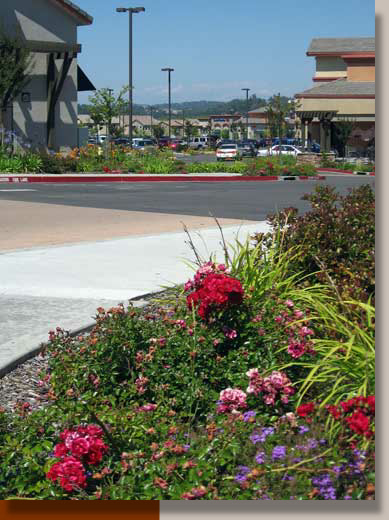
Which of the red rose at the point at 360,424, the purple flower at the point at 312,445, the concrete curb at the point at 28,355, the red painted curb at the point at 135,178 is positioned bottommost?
the concrete curb at the point at 28,355

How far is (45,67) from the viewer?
43.3 m

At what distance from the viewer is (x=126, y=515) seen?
11.0ft

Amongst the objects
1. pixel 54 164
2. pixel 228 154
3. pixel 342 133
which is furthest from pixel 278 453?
pixel 342 133

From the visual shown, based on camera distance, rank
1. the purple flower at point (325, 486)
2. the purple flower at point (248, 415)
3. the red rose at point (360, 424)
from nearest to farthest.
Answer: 1. the purple flower at point (325, 486)
2. the red rose at point (360, 424)
3. the purple flower at point (248, 415)

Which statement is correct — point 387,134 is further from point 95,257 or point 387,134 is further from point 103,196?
point 103,196

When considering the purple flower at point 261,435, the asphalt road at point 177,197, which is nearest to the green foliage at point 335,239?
the purple flower at point 261,435

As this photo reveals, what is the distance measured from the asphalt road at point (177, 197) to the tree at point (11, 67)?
32.5ft

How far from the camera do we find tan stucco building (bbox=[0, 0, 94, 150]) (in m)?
41.7

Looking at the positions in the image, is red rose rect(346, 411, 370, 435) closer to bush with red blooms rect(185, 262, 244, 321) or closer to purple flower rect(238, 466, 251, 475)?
purple flower rect(238, 466, 251, 475)

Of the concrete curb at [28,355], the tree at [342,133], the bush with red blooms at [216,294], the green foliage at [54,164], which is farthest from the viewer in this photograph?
the tree at [342,133]

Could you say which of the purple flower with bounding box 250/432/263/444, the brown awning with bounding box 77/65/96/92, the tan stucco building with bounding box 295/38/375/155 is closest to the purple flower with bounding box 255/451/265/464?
the purple flower with bounding box 250/432/263/444

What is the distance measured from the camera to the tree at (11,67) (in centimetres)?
3856

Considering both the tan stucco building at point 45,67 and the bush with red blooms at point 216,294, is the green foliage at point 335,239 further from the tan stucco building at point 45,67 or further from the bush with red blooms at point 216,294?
the tan stucco building at point 45,67

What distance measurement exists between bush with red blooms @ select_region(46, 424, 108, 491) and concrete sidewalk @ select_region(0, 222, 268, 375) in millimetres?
2245
